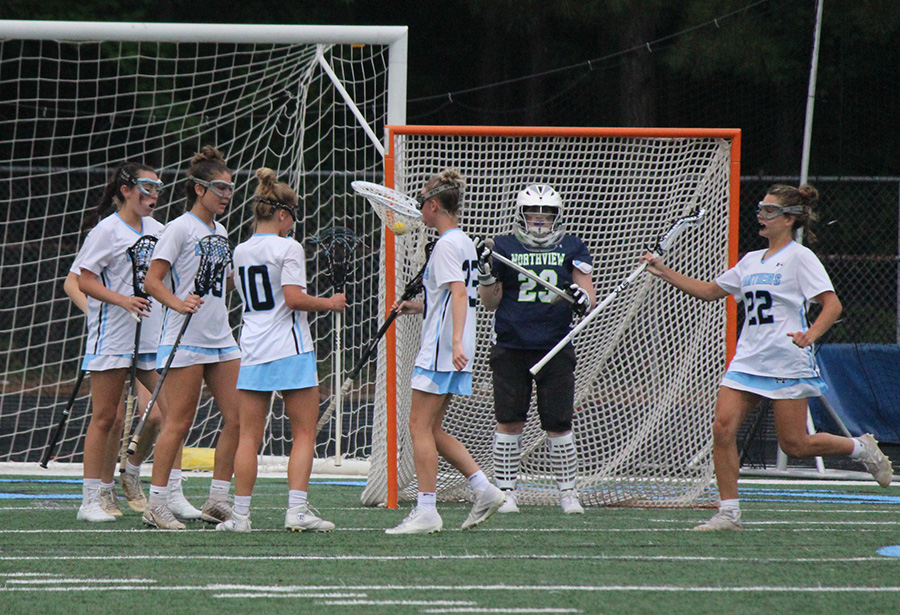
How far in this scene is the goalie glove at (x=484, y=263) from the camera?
253 inches

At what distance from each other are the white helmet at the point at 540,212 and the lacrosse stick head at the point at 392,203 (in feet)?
2.34

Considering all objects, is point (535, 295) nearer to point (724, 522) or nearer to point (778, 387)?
point (778, 387)

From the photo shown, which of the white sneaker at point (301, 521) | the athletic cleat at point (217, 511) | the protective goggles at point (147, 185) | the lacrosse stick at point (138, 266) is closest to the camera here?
the white sneaker at point (301, 521)

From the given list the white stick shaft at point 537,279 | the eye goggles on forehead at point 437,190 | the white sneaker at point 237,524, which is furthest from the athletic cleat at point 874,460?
the white sneaker at point 237,524

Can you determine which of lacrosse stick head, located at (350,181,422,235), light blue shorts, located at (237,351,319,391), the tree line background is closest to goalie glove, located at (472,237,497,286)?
lacrosse stick head, located at (350,181,422,235)

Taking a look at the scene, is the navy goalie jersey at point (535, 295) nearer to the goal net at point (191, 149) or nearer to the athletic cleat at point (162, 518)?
the goal net at point (191, 149)

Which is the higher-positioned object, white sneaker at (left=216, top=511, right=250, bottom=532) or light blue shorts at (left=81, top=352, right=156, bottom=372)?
light blue shorts at (left=81, top=352, right=156, bottom=372)

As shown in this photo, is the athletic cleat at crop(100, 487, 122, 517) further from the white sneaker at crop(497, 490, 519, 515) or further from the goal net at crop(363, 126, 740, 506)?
the white sneaker at crop(497, 490, 519, 515)

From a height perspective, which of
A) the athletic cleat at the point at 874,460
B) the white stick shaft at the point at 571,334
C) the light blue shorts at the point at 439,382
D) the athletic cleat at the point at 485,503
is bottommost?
the athletic cleat at the point at 485,503

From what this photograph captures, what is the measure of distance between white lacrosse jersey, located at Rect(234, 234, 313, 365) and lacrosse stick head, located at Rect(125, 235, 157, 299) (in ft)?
2.62

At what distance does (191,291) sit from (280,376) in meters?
0.76

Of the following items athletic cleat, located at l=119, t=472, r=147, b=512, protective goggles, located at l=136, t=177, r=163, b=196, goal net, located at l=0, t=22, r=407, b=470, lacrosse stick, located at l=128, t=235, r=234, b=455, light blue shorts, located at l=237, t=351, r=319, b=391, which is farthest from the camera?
goal net, located at l=0, t=22, r=407, b=470

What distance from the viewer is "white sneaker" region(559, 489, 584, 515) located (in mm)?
6996

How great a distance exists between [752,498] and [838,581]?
3.57 meters
